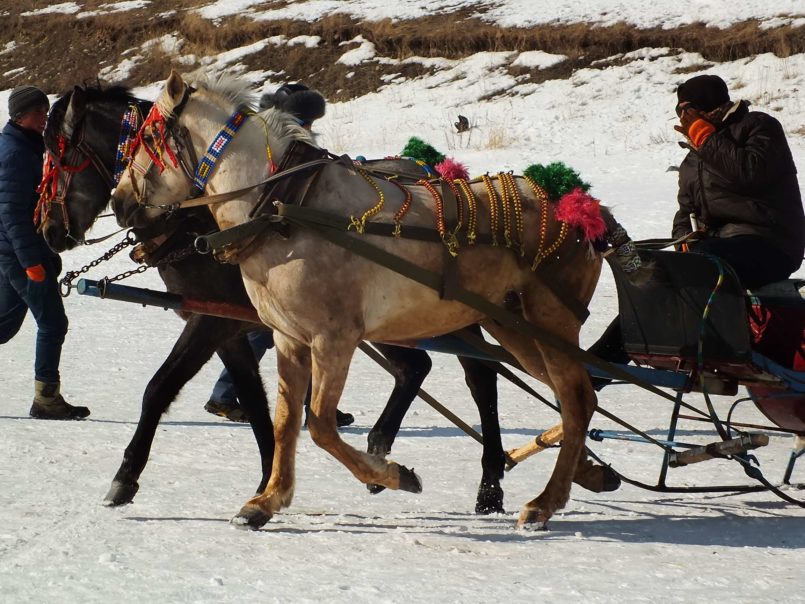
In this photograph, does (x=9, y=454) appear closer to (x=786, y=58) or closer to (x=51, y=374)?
(x=51, y=374)

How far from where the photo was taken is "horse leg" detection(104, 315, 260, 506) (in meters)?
5.44

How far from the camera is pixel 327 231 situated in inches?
191

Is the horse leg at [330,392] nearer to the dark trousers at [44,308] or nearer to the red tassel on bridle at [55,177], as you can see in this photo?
the red tassel on bridle at [55,177]

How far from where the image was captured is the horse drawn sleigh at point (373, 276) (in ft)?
16.0

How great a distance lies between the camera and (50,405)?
7.66 m

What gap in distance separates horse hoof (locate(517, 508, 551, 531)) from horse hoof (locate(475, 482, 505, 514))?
47 centimetres

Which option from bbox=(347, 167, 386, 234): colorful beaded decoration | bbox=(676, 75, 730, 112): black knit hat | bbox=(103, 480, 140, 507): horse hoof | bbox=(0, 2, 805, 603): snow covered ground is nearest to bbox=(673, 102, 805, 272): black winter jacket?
bbox=(676, 75, 730, 112): black knit hat

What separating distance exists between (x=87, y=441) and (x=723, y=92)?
4.08 metres

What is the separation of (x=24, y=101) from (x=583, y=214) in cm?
404

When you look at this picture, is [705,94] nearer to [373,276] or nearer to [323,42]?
[373,276]

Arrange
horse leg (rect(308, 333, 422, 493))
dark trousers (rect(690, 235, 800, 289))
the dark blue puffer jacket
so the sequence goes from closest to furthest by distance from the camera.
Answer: horse leg (rect(308, 333, 422, 493)) → dark trousers (rect(690, 235, 800, 289)) → the dark blue puffer jacket

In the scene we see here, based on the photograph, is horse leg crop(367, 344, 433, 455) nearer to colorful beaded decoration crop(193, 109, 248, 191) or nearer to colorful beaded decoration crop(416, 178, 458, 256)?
colorful beaded decoration crop(416, 178, 458, 256)

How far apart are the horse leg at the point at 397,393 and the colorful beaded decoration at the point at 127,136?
7.08ft

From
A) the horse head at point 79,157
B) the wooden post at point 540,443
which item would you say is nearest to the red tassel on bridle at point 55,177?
the horse head at point 79,157
